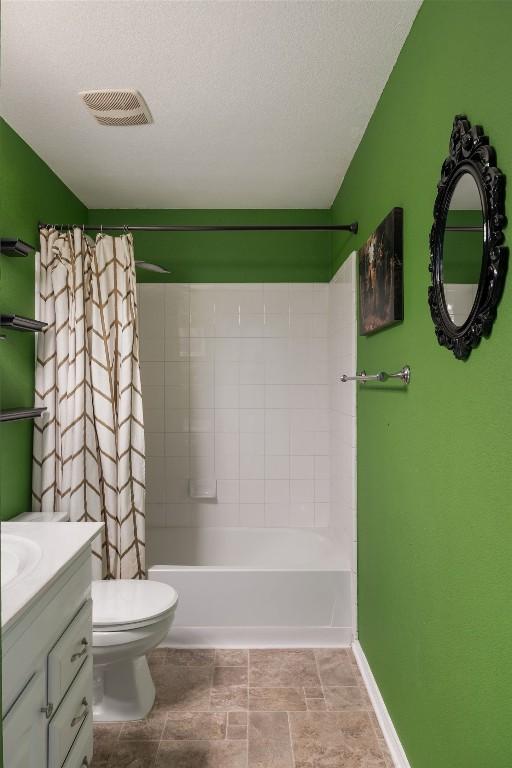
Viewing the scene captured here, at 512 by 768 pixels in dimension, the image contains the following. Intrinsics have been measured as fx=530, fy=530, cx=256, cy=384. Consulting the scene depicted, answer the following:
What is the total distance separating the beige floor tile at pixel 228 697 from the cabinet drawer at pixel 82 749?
0.69 meters

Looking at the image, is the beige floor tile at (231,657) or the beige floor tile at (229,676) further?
the beige floor tile at (231,657)

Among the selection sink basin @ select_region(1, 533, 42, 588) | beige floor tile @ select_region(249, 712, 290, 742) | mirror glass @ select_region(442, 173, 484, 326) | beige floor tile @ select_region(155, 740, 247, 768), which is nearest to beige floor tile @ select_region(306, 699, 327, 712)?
beige floor tile @ select_region(249, 712, 290, 742)

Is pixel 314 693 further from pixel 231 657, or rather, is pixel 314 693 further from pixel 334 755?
pixel 231 657

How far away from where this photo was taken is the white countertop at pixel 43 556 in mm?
1053

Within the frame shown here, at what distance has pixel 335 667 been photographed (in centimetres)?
251

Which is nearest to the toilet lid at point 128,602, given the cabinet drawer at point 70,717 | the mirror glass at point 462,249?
the cabinet drawer at point 70,717

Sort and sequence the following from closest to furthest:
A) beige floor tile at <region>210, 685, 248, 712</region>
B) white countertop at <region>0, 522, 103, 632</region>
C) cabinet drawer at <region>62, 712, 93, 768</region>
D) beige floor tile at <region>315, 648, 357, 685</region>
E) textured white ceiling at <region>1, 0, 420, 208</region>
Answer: white countertop at <region>0, 522, 103, 632</region>, cabinet drawer at <region>62, 712, 93, 768</region>, textured white ceiling at <region>1, 0, 420, 208</region>, beige floor tile at <region>210, 685, 248, 712</region>, beige floor tile at <region>315, 648, 357, 685</region>

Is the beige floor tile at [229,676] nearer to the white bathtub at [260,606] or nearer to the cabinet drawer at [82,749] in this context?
the white bathtub at [260,606]

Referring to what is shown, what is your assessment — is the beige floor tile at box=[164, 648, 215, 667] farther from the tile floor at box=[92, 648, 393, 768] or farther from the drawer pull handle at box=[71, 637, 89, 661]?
the drawer pull handle at box=[71, 637, 89, 661]

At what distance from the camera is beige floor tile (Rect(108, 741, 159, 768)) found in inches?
74.0

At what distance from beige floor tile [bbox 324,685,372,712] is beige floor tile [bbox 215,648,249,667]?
1.49ft

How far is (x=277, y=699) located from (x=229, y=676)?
289mm

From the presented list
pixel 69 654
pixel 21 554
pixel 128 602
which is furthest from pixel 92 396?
pixel 69 654

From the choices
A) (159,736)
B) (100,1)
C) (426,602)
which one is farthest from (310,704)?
(100,1)
